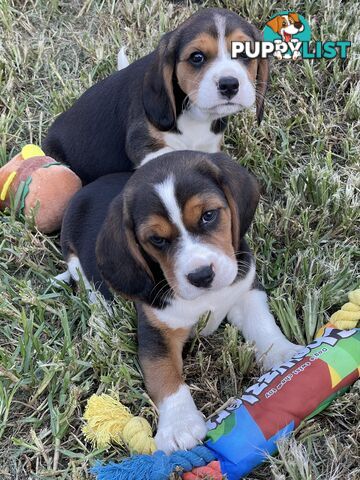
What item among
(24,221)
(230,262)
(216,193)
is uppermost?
(216,193)

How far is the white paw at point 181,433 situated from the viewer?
3119mm

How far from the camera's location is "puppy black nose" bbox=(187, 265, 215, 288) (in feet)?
10.0

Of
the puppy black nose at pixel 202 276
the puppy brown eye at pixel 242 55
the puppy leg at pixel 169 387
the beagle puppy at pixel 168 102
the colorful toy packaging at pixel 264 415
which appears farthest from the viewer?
the puppy brown eye at pixel 242 55

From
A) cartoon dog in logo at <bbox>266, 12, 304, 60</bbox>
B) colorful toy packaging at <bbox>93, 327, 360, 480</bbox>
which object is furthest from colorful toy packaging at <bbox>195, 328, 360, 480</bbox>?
cartoon dog in logo at <bbox>266, 12, 304, 60</bbox>

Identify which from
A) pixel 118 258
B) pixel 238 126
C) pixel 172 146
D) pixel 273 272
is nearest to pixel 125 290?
pixel 118 258

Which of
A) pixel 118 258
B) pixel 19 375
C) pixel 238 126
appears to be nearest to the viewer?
pixel 118 258

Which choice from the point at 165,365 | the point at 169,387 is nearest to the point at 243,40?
the point at 165,365

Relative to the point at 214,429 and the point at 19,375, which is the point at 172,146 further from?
the point at 214,429

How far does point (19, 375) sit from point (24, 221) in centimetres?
144

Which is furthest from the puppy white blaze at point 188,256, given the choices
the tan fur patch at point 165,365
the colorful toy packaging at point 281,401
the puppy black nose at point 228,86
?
the puppy black nose at point 228,86

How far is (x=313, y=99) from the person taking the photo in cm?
530

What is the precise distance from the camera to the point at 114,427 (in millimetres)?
3250

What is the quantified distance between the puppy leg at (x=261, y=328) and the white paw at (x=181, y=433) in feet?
1.80

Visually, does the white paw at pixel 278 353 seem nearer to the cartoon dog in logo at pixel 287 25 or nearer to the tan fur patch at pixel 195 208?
the tan fur patch at pixel 195 208
